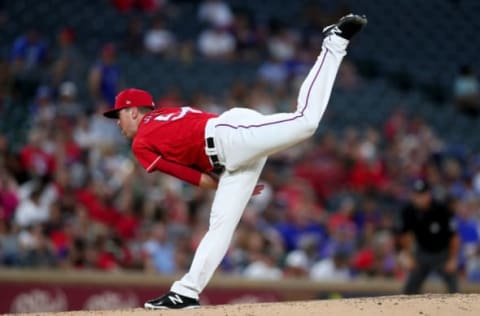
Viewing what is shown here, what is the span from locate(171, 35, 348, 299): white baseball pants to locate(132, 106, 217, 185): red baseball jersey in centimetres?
11

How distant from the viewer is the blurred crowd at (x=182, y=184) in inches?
426

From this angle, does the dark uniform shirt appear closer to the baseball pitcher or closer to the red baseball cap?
the baseball pitcher

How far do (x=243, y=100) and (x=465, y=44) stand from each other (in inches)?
170

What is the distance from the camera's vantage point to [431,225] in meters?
9.68

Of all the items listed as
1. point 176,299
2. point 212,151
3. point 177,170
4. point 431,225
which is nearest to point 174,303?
point 176,299

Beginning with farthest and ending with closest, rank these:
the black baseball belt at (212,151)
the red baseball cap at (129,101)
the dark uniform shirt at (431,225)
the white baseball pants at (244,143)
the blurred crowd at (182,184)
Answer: the blurred crowd at (182,184), the dark uniform shirt at (431,225), the red baseball cap at (129,101), the black baseball belt at (212,151), the white baseball pants at (244,143)

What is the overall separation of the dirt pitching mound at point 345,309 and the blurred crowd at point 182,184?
4.78 metres

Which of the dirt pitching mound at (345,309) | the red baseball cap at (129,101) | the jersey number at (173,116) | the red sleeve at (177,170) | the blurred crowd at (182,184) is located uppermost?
the blurred crowd at (182,184)

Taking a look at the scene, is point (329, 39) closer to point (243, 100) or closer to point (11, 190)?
point (11, 190)

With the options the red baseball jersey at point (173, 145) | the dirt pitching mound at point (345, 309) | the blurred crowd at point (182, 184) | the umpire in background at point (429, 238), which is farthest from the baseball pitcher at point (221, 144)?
the blurred crowd at point (182, 184)

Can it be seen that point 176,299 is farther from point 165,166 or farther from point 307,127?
point 307,127

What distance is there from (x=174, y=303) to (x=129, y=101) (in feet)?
4.03

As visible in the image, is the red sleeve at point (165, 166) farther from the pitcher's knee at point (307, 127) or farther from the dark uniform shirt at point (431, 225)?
the dark uniform shirt at point (431, 225)

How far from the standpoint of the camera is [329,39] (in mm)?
6090
